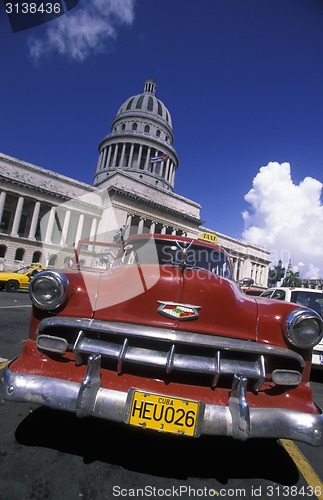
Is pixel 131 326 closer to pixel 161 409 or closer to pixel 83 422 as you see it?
pixel 161 409

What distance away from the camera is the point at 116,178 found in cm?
3738

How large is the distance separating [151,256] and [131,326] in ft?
4.64

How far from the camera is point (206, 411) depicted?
1.59 meters

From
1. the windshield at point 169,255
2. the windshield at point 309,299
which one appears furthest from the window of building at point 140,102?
the windshield at point 169,255

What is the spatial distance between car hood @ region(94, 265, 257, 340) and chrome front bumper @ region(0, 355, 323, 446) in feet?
1.15

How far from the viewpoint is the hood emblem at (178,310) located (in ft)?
6.17

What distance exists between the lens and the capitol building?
32.8 meters

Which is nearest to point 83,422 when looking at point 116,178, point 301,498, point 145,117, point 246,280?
point 301,498

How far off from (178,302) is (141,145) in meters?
51.4

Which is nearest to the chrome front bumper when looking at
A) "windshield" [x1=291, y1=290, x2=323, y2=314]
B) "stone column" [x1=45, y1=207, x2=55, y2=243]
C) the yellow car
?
"windshield" [x1=291, y1=290, x2=323, y2=314]

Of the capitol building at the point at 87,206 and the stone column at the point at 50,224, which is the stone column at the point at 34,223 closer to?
the capitol building at the point at 87,206

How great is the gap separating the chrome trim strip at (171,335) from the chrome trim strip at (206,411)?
25 cm

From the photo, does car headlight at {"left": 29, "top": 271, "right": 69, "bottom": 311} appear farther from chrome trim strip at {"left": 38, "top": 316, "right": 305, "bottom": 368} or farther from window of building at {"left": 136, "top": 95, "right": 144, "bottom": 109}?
window of building at {"left": 136, "top": 95, "right": 144, "bottom": 109}

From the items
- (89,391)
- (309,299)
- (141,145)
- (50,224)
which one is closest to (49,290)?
(89,391)
